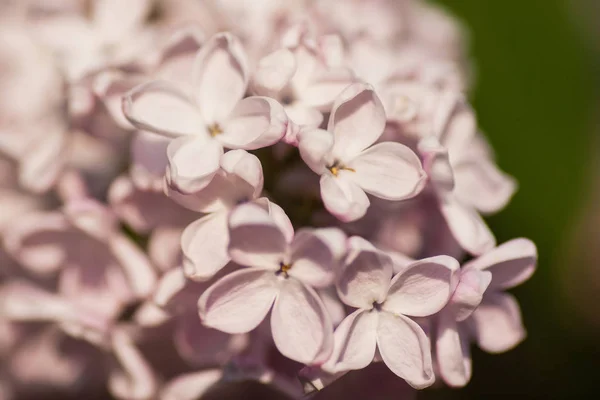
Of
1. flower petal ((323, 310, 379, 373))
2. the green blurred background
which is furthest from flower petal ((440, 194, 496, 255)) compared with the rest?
the green blurred background

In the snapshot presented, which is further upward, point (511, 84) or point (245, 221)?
point (245, 221)

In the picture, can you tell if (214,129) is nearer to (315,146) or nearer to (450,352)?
(315,146)

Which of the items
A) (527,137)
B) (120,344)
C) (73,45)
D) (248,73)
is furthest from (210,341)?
(527,137)

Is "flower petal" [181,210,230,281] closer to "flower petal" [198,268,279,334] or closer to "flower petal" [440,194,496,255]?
"flower petal" [198,268,279,334]

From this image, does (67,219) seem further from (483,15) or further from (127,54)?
(483,15)

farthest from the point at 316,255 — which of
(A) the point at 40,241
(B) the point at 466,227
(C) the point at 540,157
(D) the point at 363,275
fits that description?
(C) the point at 540,157

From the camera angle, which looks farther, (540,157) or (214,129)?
(540,157)
